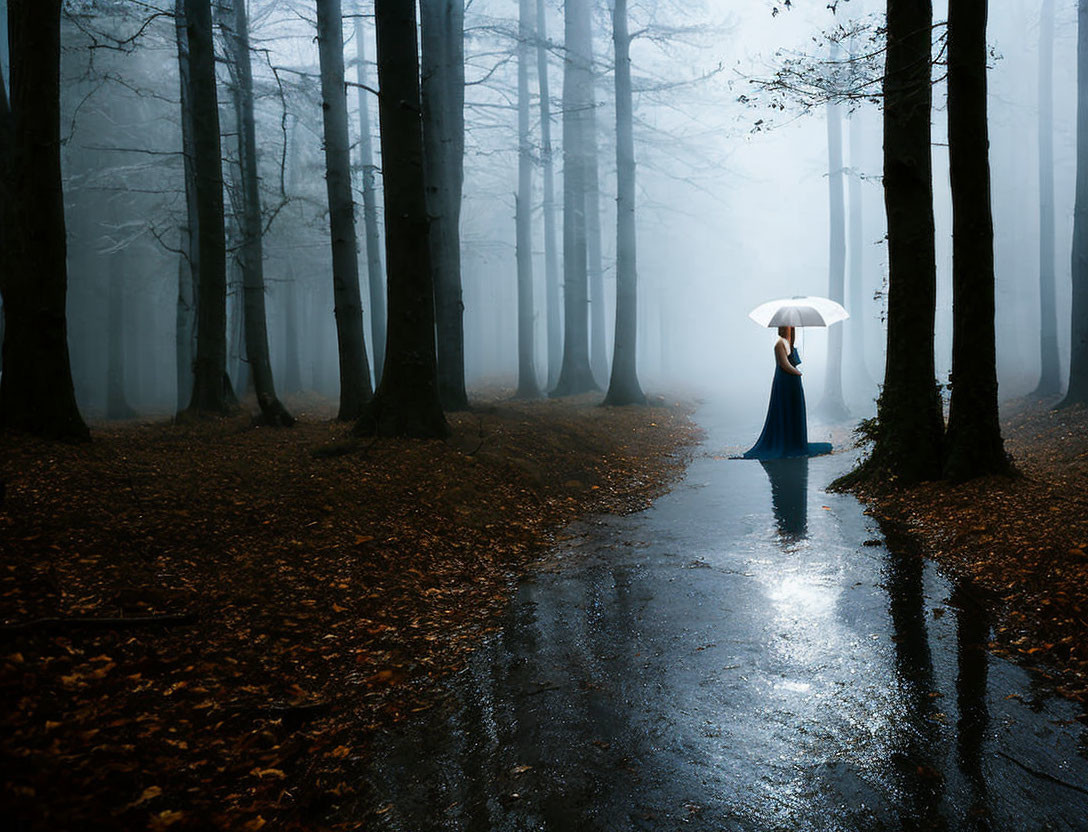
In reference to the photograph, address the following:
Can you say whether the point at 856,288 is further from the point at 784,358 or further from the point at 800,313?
the point at 784,358

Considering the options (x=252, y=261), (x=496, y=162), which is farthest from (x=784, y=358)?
(x=496, y=162)

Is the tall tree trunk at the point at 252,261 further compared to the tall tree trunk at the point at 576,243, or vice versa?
the tall tree trunk at the point at 576,243

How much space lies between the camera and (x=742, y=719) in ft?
11.2

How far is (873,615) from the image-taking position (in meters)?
4.66

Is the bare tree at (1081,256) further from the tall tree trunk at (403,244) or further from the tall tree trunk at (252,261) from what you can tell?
the tall tree trunk at (252,261)

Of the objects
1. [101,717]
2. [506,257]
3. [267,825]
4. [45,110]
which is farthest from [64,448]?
[506,257]

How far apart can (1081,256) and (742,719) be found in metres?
15.0

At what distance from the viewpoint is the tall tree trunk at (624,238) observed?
18484 millimetres

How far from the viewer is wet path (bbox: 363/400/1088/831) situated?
108 inches

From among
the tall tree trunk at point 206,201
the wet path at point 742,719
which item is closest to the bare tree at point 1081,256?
the wet path at point 742,719

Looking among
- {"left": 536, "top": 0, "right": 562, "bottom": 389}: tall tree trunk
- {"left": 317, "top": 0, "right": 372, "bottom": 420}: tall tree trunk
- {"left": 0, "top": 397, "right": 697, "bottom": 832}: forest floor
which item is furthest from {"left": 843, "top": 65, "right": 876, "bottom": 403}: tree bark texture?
{"left": 0, "top": 397, "right": 697, "bottom": 832}: forest floor

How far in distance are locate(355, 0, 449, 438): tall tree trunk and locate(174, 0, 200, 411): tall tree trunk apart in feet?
19.1

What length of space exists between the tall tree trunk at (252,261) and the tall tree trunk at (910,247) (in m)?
8.94

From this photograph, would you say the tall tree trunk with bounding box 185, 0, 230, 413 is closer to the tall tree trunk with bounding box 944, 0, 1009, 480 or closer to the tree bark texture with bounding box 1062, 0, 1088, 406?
the tall tree trunk with bounding box 944, 0, 1009, 480
